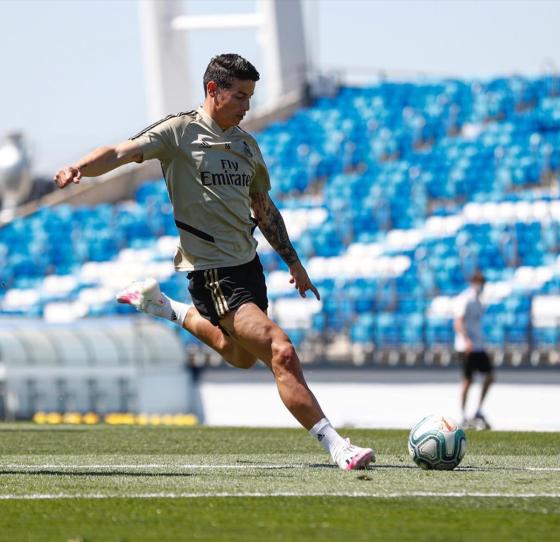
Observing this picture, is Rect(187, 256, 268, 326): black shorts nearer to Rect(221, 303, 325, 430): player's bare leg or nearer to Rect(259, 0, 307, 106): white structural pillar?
Rect(221, 303, 325, 430): player's bare leg

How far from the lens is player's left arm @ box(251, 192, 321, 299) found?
326 inches

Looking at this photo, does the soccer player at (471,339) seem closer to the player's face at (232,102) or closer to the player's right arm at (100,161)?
the player's face at (232,102)

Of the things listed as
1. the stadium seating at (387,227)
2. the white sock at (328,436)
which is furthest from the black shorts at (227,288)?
the stadium seating at (387,227)

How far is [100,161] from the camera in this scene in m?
7.18

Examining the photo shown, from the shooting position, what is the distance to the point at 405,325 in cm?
2278

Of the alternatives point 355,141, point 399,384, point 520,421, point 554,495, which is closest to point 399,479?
point 554,495

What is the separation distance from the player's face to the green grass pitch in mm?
1923

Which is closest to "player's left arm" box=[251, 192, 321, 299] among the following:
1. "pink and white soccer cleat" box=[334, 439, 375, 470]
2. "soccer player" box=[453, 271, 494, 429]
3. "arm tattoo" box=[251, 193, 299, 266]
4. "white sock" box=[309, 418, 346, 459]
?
"arm tattoo" box=[251, 193, 299, 266]

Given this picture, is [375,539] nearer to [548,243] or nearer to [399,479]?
[399,479]

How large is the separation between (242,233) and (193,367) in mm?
17099

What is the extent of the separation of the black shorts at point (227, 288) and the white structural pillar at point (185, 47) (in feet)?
107

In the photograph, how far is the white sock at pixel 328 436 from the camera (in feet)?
24.6

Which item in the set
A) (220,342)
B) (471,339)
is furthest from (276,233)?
(471,339)

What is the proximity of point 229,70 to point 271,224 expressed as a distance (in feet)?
Answer: 3.39
